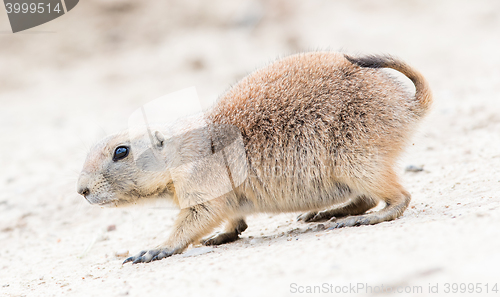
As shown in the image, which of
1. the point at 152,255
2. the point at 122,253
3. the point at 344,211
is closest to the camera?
the point at 152,255

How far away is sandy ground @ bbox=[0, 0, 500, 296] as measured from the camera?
2.71m

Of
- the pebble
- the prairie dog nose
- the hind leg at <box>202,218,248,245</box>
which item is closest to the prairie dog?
the prairie dog nose

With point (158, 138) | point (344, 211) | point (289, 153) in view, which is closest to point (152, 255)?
point (158, 138)

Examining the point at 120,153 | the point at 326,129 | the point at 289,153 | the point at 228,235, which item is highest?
the point at 120,153

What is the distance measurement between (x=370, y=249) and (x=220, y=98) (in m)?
2.53

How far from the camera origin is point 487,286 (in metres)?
2.17

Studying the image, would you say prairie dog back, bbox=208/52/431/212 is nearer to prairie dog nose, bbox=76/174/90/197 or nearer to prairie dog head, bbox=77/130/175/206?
prairie dog head, bbox=77/130/175/206

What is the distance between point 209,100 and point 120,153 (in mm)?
5784

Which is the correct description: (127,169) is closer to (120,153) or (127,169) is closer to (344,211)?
(120,153)

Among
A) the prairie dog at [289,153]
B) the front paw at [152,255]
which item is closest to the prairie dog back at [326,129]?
the prairie dog at [289,153]

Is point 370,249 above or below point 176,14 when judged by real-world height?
below

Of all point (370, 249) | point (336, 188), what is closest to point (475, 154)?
point (336, 188)

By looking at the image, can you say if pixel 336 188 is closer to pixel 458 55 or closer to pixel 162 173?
pixel 162 173

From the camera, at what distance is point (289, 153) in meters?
4.30
